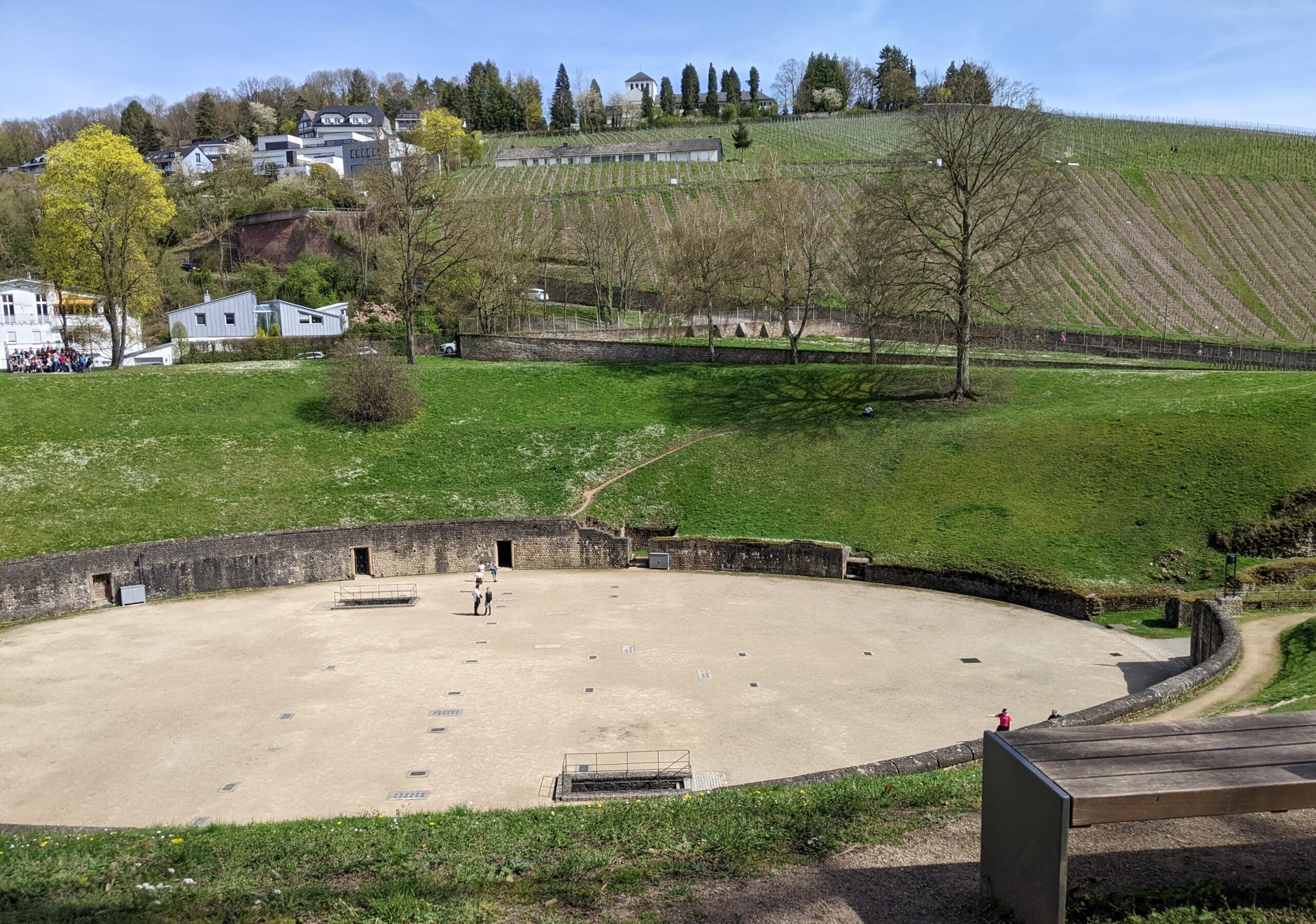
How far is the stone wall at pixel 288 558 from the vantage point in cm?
2598

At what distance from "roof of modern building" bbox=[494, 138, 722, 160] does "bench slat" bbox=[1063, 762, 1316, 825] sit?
12069 cm

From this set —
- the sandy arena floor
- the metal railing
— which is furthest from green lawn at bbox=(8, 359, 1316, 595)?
the sandy arena floor

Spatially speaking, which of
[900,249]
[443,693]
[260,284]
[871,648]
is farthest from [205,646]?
[260,284]

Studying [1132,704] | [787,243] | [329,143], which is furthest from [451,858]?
[329,143]

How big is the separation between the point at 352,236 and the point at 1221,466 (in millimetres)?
75078

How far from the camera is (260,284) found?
76.4 m

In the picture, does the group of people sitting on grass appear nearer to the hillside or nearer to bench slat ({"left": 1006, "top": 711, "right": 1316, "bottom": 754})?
the hillside

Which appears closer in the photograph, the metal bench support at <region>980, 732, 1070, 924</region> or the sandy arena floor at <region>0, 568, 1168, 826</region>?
the metal bench support at <region>980, 732, 1070, 924</region>

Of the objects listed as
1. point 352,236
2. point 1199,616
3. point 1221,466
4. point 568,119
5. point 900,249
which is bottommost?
point 1199,616

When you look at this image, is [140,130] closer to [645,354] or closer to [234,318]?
[234,318]

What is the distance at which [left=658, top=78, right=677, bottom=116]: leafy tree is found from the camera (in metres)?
170

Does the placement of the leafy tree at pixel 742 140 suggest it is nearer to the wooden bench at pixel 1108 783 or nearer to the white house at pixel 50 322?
the white house at pixel 50 322

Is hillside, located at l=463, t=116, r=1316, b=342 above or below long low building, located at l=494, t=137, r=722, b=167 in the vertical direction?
below

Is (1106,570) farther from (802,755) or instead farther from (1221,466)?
(802,755)
